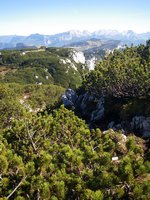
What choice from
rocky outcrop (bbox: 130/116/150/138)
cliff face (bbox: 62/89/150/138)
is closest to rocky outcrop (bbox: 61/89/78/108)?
cliff face (bbox: 62/89/150/138)

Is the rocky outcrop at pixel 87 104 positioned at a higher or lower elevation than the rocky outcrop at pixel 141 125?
lower

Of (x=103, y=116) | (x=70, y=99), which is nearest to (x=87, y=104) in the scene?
(x=103, y=116)

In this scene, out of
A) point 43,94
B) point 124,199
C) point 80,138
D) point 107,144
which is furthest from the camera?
point 43,94

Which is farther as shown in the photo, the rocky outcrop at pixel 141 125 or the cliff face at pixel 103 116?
the cliff face at pixel 103 116

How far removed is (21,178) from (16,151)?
28.7 feet

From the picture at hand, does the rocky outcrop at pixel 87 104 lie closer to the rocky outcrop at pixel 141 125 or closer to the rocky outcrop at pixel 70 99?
the rocky outcrop at pixel 70 99

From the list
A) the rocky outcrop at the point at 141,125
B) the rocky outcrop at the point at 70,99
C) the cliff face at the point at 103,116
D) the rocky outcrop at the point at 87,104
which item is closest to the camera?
the rocky outcrop at the point at 141,125

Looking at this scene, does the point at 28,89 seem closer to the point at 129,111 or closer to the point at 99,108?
the point at 99,108

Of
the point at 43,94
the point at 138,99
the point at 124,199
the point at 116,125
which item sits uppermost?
the point at 124,199

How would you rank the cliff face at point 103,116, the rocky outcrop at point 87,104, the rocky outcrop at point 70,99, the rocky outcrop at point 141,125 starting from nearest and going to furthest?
1. the rocky outcrop at point 141,125
2. the cliff face at point 103,116
3. the rocky outcrop at point 87,104
4. the rocky outcrop at point 70,99

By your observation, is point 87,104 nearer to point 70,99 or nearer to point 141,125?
point 70,99

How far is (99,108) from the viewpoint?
77062 millimetres

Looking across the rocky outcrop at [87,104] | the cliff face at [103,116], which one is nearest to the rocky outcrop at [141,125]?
the cliff face at [103,116]

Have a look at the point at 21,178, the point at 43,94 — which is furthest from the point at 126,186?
the point at 43,94
